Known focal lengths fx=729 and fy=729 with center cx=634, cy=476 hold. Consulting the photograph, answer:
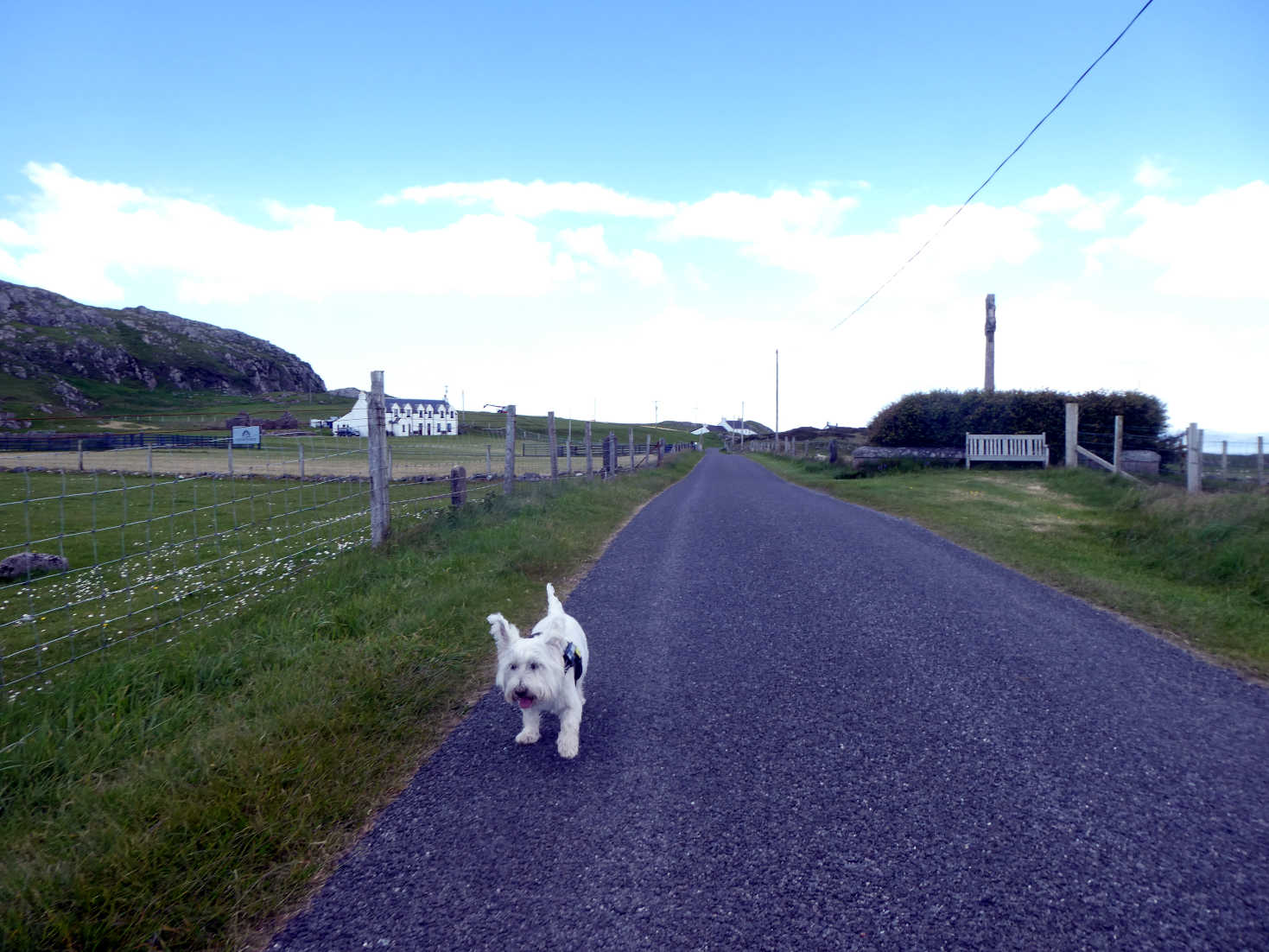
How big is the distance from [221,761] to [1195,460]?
17.9 m

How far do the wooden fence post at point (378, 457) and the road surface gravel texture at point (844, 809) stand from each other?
12.2 ft

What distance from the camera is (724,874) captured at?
8.96ft

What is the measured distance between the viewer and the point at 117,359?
76.3 m

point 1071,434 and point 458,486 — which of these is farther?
point 1071,434

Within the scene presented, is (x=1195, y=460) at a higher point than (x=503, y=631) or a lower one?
higher

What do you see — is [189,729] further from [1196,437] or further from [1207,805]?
[1196,437]

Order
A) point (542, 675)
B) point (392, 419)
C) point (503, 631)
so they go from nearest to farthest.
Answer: point (542, 675) < point (503, 631) < point (392, 419)

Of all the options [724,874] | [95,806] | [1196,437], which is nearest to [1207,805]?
[724,874]

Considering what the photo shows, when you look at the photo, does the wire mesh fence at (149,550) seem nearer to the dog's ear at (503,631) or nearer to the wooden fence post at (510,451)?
the wooden fence post at (510,451)

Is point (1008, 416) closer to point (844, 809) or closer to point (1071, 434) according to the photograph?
point (1071, 434)

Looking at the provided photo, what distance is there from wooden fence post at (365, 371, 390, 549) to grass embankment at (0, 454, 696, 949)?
2.08 metres

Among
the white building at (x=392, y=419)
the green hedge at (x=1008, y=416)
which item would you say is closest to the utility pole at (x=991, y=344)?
the green hedge at (x=1008, y=416)

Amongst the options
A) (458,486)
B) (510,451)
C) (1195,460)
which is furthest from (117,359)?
(1195,460)

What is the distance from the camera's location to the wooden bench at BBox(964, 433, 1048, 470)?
25969 mm
